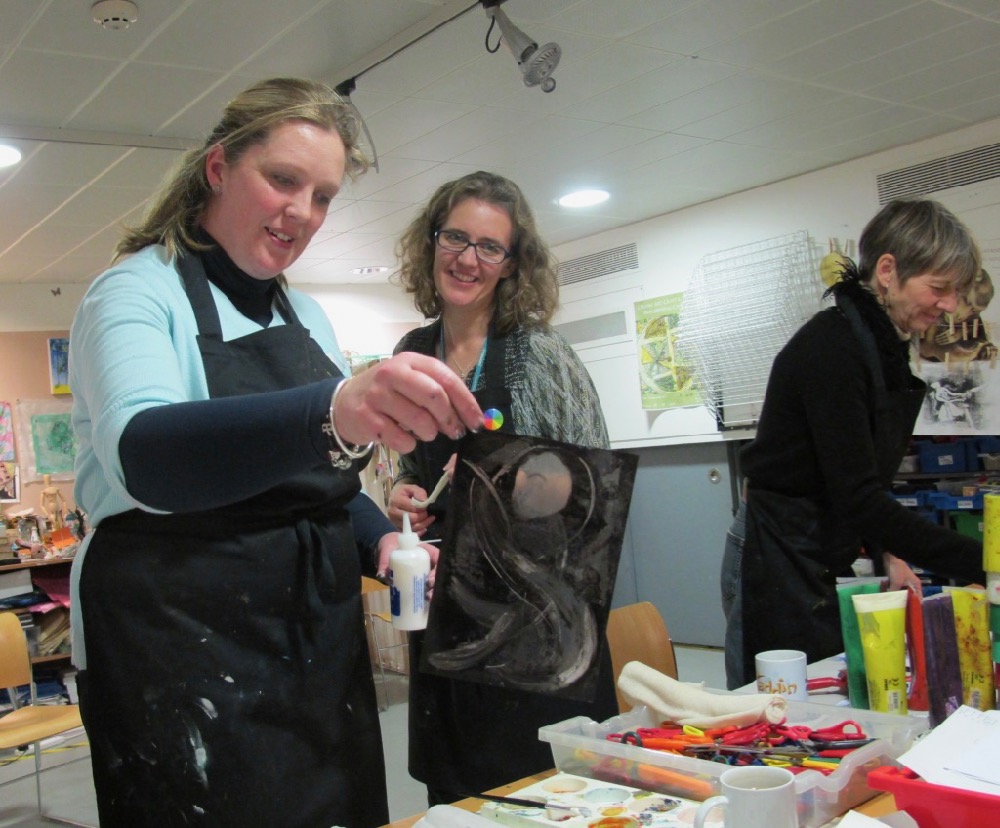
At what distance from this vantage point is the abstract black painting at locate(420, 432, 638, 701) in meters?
1.24

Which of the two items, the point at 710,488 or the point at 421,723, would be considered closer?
the point at 421,723

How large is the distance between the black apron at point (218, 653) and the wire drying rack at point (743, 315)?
13.3ft

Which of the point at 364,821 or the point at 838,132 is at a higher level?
the point at 838,132

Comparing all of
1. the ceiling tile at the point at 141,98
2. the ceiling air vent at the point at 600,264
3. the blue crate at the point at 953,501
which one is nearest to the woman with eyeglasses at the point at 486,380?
the ceiling tile at the point at 141,98

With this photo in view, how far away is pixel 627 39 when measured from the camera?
3160 millimetres

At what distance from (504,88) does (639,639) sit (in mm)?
2260

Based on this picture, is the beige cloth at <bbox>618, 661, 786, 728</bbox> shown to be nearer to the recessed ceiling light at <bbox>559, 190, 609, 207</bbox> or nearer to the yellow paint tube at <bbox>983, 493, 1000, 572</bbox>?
the yellow paint tube at <bbox>983, 493, 1000, 572</bbox>

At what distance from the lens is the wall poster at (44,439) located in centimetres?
638

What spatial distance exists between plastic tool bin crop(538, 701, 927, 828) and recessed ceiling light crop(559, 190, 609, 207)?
4139 mm

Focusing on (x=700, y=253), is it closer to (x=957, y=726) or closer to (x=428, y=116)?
(x=428, y=116)

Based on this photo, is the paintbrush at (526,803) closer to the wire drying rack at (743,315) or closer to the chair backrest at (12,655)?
the chair backrest at (12,655)

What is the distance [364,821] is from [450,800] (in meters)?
0.37

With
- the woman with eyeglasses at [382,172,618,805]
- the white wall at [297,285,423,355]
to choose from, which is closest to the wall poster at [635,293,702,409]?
the white wall at [297,285,423,355]

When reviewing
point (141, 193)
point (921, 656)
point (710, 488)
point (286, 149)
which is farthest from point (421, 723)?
point (710, 488)
